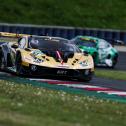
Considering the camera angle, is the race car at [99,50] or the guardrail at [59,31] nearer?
the race car at [99,50]

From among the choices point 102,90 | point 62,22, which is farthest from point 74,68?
point 62,22

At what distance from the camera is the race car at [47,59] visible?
17.7 meters

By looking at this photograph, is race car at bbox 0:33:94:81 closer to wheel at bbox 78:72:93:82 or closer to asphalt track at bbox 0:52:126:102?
wheel at bbox 78:72:93:82

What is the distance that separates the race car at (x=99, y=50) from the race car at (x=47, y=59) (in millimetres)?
8394

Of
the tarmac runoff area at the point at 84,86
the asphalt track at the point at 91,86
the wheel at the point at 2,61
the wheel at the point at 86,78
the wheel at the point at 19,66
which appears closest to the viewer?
the tarmac runoff area at the point at 84,86

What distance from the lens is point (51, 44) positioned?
18.8 metres

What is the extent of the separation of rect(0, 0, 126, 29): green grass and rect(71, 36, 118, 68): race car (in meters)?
12.6

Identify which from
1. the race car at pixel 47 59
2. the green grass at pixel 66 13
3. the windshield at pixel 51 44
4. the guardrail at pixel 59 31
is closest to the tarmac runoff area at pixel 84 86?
the race car at pixel 47 59

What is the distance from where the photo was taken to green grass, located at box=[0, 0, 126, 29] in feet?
136

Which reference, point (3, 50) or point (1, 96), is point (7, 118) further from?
point (3, 50)

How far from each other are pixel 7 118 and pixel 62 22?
3355 cm

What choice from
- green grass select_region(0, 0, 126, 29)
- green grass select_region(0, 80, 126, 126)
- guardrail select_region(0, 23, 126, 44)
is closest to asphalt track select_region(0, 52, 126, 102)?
green grass select_region(0, 80, 126, 126)

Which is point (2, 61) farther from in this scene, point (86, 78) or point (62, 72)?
point (86, 78)

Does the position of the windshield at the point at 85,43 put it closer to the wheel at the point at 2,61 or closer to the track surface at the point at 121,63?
the track surface at the point at 121,63
